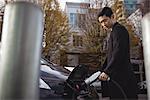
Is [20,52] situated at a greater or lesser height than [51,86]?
greater

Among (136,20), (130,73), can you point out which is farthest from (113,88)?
(136,20)

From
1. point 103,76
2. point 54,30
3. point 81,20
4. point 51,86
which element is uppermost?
point 81,20

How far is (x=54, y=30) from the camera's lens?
2217 centimetres

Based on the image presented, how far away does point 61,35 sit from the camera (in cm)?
2280

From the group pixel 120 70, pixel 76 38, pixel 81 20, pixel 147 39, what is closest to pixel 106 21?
pixel 120 70

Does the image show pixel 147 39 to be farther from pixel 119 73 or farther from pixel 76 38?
pixel 76 38

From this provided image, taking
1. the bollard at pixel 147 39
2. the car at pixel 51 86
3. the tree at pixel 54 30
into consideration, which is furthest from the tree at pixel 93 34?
the bollard at pixel 147 39

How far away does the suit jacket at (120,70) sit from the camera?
120 inches

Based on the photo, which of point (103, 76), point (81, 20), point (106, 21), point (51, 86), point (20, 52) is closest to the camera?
point (20, 52)

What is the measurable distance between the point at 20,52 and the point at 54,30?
67.5ft

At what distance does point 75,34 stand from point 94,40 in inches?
223

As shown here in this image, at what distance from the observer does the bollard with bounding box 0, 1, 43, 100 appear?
5.38 ft

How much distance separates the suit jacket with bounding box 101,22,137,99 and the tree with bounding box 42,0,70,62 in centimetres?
1812

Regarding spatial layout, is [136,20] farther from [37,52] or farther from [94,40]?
[37,52]
